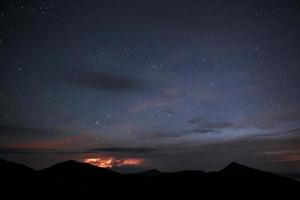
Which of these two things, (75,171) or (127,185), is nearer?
(127,185)

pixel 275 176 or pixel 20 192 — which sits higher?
pixel 20 192

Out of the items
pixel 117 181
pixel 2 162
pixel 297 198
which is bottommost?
pixel 297 198

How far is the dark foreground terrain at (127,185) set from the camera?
4328 cm

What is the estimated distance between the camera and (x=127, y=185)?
187 feet

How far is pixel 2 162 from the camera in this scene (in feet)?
191

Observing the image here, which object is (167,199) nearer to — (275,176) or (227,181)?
(227,181)

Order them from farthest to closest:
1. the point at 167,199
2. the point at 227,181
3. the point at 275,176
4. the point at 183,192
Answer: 1. the point at 275,176
2. the point at 227,181
3. the point at 183,192
4. the point at 167,199

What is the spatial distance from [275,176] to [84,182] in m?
61.2

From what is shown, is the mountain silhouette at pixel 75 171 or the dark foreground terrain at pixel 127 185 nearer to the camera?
the dark foreground terrain at pixel 127 185

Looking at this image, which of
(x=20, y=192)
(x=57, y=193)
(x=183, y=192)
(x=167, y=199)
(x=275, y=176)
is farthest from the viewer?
(x=275, y=176)

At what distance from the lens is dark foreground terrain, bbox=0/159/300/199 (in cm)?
4328

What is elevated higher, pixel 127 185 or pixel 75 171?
pixel 75 171

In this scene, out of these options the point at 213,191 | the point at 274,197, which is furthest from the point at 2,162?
the point at 274,197

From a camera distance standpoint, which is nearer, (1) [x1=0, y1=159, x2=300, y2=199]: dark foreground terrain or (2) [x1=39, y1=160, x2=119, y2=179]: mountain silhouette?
(1) [x1=0, y1=159, x2=300, y2=199]: dark foreground terrain
